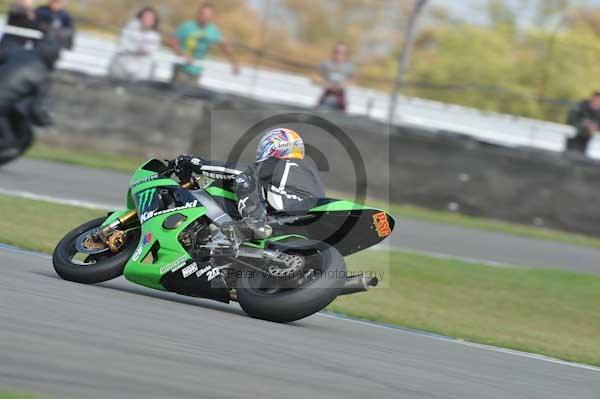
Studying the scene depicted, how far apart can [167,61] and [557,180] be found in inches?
242

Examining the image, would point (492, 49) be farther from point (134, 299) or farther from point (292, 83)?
point (134, 299)

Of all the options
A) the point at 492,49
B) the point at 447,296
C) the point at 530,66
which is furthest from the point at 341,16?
the point at 447,296

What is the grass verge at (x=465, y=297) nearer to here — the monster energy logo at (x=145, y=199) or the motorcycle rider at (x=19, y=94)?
the motorcycle rider at (x=19, y=94)

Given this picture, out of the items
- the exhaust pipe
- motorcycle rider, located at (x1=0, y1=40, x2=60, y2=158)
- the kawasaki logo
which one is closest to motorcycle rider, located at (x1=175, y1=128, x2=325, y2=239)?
the kawasaki logo

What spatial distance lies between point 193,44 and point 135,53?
0.89 meters

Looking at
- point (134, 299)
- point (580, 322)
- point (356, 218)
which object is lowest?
point (580, 322)

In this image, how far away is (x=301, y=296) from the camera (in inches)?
273

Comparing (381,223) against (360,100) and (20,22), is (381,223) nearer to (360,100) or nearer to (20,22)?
(20,22)

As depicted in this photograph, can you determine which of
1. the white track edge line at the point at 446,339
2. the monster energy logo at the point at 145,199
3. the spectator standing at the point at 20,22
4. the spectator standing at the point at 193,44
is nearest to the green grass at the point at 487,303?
the white track edge line at the point at 446,339

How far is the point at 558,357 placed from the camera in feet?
26.5

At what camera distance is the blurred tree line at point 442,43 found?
61.9 ft

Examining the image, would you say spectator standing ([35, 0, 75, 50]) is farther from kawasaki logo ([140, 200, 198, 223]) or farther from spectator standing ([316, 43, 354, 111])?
kawasaki logo ([140, 200, 198, 223])

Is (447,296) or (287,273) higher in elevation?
(287,273)

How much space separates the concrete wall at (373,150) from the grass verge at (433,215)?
Result: 0.38 feet
